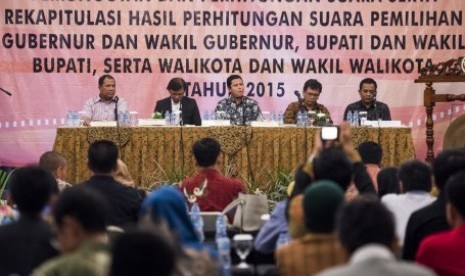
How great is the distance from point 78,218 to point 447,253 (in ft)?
4.42

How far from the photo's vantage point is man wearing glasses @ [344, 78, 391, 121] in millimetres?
10320

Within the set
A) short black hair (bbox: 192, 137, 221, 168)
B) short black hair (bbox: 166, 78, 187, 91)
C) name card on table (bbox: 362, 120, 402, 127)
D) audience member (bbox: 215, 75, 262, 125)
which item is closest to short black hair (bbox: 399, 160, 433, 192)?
short black hair (bbox: 192, 137, 221, 168)

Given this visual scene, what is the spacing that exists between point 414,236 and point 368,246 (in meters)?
1.66

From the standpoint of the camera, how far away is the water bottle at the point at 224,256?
4500mm

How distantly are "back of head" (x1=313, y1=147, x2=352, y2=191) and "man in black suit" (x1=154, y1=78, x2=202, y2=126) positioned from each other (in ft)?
19.0

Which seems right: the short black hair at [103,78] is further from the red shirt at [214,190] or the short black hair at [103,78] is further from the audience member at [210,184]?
the red shirt at [214,190]

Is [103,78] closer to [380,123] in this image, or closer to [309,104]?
[309,104]

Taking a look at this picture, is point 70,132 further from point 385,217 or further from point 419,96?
point 385,217

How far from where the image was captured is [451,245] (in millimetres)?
3926

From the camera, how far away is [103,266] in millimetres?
3258

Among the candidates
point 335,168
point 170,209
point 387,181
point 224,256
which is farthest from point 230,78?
point 170,209

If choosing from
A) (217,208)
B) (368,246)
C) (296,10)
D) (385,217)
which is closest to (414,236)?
(385,217)

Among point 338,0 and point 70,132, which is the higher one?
point 338,0

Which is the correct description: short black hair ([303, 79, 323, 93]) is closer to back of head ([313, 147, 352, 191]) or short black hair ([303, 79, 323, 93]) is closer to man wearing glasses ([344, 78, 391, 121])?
man wearing glasses ([344, 78, 391, 121])
